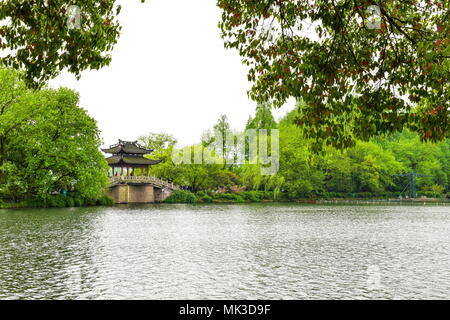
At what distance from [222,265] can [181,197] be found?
42.6 meters

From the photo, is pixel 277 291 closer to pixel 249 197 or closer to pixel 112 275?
pixel 112 275

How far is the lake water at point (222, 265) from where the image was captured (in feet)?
27.5

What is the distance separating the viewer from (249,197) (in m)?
54.8

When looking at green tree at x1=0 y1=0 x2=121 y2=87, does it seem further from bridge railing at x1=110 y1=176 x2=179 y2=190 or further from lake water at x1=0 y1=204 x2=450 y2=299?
bridge railing at x1=110 y1=176 x2=179 y2=190

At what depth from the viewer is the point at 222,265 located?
35.9 ft

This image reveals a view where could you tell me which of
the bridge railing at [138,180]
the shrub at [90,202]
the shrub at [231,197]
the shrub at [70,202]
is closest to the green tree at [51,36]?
the shrub at [70,202]

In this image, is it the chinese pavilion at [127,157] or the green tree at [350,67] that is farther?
the chinese pavilion at [127,157]

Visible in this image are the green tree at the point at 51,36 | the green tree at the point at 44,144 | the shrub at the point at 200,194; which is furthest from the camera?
the shrub at the point at 200,194

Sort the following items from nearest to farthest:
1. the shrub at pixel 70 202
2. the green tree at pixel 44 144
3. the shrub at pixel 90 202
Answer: the green tree at pixel 44 144
the shrub at pixel 70 202
the shrub at pixel 90 202

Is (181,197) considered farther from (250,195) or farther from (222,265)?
(222,265)

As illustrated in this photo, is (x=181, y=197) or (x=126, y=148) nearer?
(x=181, y=197)

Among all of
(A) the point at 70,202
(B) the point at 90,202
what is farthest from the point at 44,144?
(B) the point at 90,202

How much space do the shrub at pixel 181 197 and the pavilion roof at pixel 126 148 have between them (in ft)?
24.4

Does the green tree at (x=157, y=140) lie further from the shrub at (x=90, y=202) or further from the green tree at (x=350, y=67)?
the green tree at (x=350, y=67)
